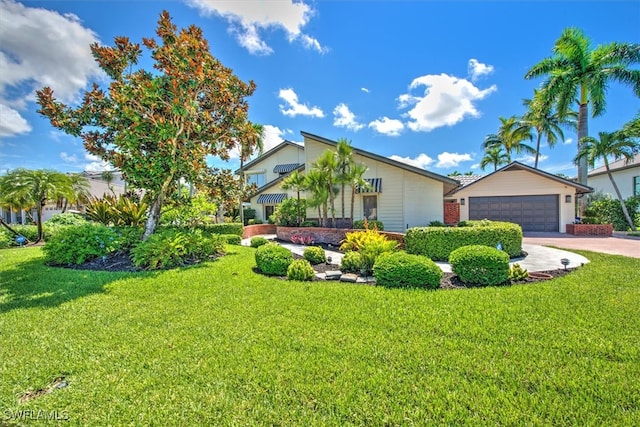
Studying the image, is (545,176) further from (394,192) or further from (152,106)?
(152,106)

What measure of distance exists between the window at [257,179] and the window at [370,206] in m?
13.3

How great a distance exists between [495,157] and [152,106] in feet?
121

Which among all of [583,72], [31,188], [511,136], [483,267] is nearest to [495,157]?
[511,136]

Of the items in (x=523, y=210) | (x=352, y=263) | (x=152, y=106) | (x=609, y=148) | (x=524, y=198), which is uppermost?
(x=609, y=148)

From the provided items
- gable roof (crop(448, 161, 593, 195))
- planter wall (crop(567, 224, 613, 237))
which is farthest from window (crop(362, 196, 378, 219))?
planter wall (crop(567, 224, 613, 237))

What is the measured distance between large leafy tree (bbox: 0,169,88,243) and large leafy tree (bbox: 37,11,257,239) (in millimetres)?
9939

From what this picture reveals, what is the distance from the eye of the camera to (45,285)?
6.32 metres

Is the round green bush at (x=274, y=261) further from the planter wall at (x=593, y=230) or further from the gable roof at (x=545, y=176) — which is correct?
the planter wall at (x=593, y=230)

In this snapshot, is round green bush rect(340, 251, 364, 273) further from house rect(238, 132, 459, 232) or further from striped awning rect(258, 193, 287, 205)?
striped awning rect(258, 193, 287, 205)

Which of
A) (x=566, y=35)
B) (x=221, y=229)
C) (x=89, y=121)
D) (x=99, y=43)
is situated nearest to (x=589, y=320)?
(x=89, y=121)

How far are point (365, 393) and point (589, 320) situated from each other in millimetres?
4053

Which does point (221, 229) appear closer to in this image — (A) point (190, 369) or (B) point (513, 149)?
(A) point (190, 369)

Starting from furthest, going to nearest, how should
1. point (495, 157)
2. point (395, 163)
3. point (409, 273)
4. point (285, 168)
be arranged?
point (495, 157) < point (285, 168) < point (395, 163) < point (409, 273)

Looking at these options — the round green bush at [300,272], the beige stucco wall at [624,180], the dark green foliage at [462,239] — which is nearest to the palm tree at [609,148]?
the beige stucco wall at [624,180]
